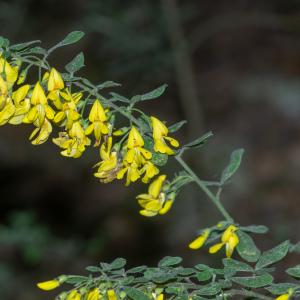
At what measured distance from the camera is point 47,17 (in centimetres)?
898

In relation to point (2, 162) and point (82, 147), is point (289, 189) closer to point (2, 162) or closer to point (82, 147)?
point (2, 162)

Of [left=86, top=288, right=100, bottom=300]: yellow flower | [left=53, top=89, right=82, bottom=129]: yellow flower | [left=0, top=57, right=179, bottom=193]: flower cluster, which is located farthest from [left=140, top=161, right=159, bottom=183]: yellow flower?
[left=86, top=288, right=100, bottom=300]: yellow flower

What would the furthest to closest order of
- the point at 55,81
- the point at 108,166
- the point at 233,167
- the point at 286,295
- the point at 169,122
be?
1. the point at 169,122
2. the point at 233,167
3. the point at 108,166
4. the point at 55,81
5. the point at 286,295

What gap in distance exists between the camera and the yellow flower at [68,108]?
1.76m

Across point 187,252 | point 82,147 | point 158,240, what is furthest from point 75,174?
point 82,147

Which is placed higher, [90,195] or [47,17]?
[47,17]

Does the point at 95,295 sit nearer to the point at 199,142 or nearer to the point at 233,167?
the point at 199,142

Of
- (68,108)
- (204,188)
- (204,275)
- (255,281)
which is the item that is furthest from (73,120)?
(255,281)

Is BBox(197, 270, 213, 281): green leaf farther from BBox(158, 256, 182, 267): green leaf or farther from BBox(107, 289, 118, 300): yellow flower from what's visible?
BBox(107, 289, 118, 300): yellow flower

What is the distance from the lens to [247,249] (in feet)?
6.40

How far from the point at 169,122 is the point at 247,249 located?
5.66 meters

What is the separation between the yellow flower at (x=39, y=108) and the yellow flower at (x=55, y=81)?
0.12 ft

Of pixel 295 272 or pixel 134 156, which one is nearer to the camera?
pixel 295 272

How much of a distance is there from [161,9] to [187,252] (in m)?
2.04
